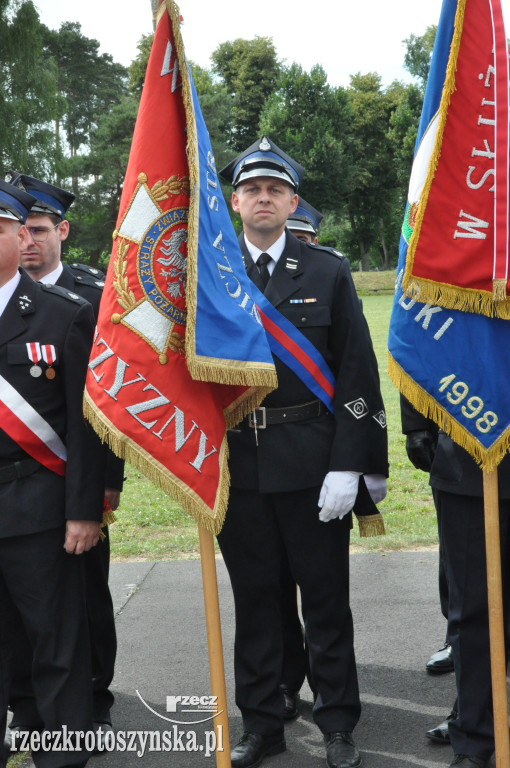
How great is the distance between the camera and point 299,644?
3.79 m

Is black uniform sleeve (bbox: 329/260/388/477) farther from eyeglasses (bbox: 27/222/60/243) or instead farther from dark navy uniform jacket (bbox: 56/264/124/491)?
eyeglasses (bbox: 27/222/60/243)

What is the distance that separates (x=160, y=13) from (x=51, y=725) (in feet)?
7.88

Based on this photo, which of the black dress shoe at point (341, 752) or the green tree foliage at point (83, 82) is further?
the green tree foliage at point (83, 82)

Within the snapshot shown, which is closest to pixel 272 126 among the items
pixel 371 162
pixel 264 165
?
pixel 371 162

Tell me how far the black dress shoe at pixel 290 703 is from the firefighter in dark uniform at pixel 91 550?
0.74 m

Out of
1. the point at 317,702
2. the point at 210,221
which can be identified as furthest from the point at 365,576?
the point at 210,221

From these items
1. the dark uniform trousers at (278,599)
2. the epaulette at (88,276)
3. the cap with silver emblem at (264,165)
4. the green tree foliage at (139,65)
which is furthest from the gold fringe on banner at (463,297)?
the green tree foliage at (139,65)

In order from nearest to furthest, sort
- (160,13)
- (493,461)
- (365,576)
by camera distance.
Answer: (160,13)
(493,461)
(365,576)

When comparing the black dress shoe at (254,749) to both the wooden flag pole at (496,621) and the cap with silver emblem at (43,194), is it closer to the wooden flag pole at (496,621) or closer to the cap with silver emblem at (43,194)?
the wooden flag pole at (496,621)

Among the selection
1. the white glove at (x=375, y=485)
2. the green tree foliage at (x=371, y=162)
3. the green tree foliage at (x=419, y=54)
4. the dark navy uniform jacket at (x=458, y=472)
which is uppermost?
the green tree foliage at (x=419, y=54)

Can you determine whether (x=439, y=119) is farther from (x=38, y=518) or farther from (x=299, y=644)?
(x=299, y=644)

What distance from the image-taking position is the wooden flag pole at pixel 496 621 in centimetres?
278

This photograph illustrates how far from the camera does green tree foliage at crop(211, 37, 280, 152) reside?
48.3 meters

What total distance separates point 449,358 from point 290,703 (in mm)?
1712
